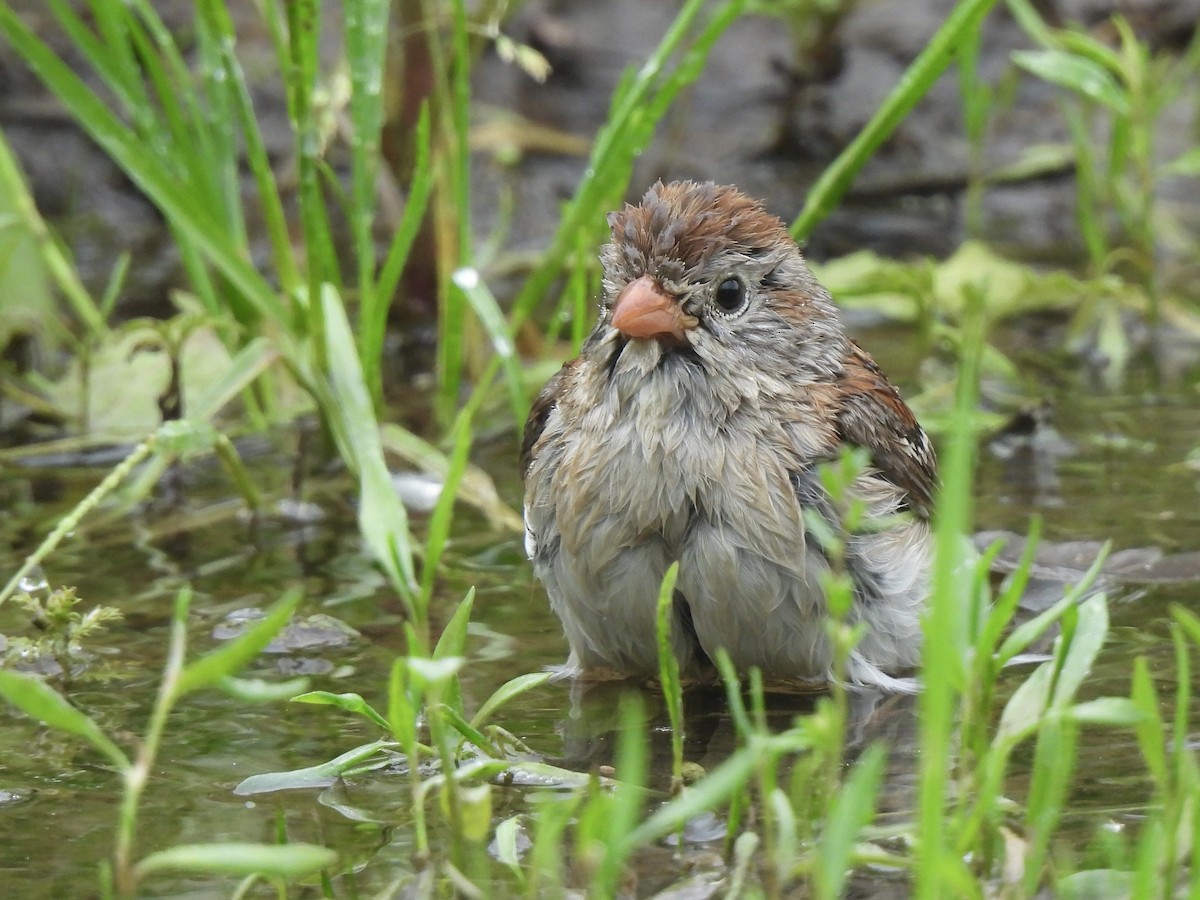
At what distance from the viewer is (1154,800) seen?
2766mm

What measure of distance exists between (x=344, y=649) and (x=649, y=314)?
3.37 feet

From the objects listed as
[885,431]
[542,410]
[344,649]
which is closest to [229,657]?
[344,649]

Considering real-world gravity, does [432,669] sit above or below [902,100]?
below

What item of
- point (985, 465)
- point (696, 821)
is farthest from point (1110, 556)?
point (696, 821)

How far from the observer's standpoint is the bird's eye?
358cm

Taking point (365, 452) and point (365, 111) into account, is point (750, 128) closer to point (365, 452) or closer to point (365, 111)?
point (365, 111)

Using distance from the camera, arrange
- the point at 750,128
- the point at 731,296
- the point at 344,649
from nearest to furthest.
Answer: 1. the point at 731,296
2. the point at 344,649
3. the point at 750,128

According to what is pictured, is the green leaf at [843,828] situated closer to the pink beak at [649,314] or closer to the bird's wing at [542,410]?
the pink beak at [649,314]

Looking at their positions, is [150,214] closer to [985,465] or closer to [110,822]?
[985,465]

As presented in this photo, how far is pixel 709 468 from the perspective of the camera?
11.1 ft

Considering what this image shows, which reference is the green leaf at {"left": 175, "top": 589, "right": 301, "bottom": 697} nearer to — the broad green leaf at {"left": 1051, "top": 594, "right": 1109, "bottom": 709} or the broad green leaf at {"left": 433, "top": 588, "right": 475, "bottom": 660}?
the broad green leaf at {"left": 433, "top": 588, "right": 475, "bottom": 660}

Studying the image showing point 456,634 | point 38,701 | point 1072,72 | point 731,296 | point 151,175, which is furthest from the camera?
point 1072,72

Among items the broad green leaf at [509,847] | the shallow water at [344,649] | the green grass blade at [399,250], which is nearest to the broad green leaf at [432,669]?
the broad green leaf at [509,847]

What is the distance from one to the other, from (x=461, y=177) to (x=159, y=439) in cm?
129
